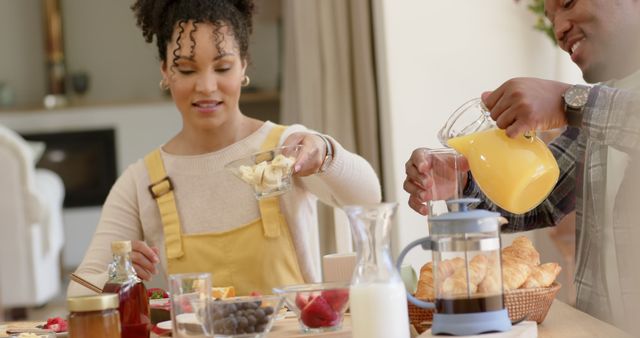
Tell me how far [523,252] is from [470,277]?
0.70 ft

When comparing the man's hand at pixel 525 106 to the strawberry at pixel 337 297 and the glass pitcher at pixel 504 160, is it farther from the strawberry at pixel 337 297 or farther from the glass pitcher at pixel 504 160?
the strawberry at pixel 337 297

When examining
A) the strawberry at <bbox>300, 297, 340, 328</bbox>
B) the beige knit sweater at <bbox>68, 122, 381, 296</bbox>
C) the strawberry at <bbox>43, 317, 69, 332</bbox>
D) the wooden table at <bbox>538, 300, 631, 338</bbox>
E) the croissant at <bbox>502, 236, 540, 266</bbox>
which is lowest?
the wooden table at <bbox>538, 300, 631, 338</bbox>

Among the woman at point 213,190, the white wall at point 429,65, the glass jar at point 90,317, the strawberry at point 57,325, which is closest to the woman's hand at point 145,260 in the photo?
the strawberry at point 57,325

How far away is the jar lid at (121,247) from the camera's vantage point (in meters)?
1.77

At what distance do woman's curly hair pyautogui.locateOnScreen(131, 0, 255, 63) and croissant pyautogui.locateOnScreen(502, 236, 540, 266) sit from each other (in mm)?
999

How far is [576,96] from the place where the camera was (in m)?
1.68

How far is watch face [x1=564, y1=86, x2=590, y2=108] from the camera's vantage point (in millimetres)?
1670

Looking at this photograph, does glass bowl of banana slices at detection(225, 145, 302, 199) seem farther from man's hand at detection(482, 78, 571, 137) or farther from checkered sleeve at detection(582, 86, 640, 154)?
checkered sleeve at detection(582, 86, 640, 154)

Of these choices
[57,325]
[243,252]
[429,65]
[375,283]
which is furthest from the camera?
[429,65]

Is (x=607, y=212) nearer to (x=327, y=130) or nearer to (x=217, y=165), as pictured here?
(x=217, y=165)

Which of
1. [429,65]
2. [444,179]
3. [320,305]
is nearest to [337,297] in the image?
[320,305]

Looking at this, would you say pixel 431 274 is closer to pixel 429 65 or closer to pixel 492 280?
pixel 492 280

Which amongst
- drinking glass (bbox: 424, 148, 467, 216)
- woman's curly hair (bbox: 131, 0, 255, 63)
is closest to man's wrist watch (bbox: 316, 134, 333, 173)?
woman's curly hair (bbox: 131, 0, 255, 63)

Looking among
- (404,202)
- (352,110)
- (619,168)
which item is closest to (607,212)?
(619,168)
